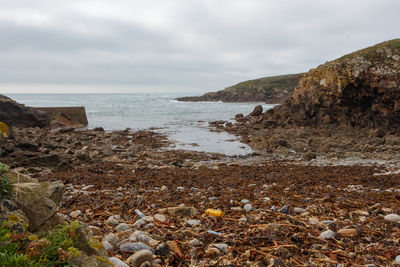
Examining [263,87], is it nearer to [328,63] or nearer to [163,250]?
[328,63]

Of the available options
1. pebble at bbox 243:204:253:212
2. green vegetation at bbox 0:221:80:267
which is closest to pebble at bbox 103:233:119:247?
green vegetation at bbox 0:221:80:267

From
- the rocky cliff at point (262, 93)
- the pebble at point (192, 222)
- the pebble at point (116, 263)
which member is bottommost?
the pebble at point (192, 222)

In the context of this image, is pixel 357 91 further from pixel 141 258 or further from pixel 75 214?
pixel 141 258

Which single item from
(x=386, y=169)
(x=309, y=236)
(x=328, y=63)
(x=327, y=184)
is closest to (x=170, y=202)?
(x=309, y=236)

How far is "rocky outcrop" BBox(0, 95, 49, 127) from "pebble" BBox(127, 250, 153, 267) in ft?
88.2

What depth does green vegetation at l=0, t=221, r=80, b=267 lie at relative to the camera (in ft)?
5.73

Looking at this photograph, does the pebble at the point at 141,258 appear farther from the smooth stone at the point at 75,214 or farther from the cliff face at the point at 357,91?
the cliff face at the point at 357,91

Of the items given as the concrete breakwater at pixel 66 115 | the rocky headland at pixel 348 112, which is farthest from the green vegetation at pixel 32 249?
the concrete breakwater at pixel 66 115

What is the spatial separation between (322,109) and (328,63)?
4.12 metres

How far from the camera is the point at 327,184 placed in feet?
24.1

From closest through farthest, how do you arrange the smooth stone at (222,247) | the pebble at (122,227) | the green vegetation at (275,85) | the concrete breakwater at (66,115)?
the smooth stone at (222,247), the pebble at (122,227), the concrete breakwater at (66,115), the green vegetation at (275,85)

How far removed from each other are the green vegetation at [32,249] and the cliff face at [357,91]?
21418 millimetres

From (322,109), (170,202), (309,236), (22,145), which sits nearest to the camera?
(309,236)

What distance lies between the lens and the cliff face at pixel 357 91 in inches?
741
